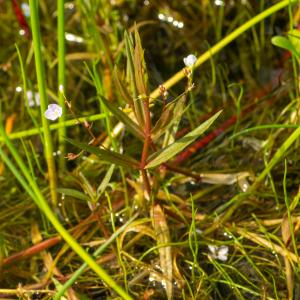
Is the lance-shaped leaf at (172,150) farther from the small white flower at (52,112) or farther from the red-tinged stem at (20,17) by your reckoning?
the red-tinged stem at (20,17)

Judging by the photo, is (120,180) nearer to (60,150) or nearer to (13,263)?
(60,150)

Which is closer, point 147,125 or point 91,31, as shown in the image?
point 147,125

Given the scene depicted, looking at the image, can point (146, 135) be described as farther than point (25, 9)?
No

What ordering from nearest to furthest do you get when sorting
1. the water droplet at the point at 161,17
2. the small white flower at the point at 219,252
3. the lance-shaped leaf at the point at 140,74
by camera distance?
the lance-shaped leaf at the point at 140,74
the small white flower at the point at 219,252
the water droplet at the point at 161,17

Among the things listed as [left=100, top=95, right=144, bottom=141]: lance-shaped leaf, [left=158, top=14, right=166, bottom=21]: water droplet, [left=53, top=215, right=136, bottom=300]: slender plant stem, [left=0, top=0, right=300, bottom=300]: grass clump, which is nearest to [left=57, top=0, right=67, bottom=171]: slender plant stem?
[left=0, top=0, right=300, bottom=300]: grass clump

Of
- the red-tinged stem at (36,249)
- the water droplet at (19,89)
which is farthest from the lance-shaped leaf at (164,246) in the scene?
the water droplet at (19,89)

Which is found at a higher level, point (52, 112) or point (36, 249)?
point (52, 112)

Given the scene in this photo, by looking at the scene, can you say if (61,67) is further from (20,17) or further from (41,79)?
(20,17)

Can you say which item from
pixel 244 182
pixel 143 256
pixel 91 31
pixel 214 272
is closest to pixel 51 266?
pixel 143 256

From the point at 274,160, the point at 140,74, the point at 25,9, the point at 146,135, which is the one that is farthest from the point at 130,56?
the point at 25,9
